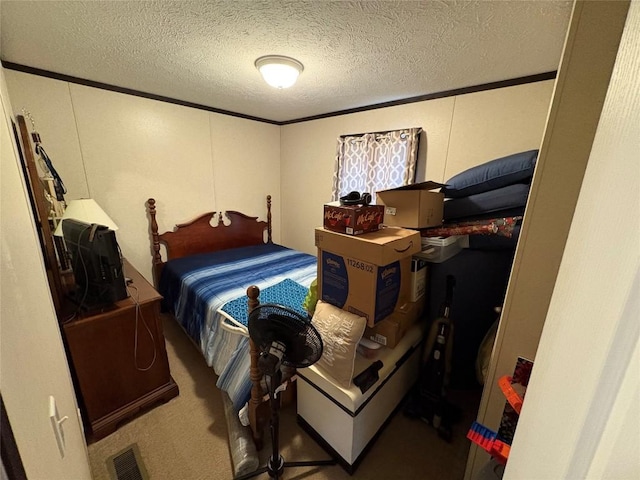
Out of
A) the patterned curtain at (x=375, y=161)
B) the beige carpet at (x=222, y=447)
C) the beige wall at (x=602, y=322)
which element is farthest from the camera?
the patterned curtain at (x=375, y=161)

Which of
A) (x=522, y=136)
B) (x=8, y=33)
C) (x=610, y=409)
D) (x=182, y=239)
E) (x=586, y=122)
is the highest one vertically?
(x=8, y=33)

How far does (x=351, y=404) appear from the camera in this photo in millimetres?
1297

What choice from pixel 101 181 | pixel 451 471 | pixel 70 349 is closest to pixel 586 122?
pixel 451 471

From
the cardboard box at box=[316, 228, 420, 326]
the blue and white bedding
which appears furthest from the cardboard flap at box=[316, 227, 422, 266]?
the blue and white bedding

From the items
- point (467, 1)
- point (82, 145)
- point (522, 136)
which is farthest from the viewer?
point (82, 145)

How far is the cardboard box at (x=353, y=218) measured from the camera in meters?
1.36

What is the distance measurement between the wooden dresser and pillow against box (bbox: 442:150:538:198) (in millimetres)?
2163

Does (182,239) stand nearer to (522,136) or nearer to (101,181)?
(101,181)

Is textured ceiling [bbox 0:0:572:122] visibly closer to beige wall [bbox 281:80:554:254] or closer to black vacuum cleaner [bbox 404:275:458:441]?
beige wall [bbox 281:80:554:254]

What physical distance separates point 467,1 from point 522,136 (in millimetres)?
1282

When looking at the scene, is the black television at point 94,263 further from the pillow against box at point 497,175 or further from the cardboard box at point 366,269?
the pillow against box at point 497,175

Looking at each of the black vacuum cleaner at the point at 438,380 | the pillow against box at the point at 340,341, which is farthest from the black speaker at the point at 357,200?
the black vacuum cleaner at the point at 438,380

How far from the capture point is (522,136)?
6.66 feet

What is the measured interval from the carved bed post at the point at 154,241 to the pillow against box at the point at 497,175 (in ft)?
9.28
